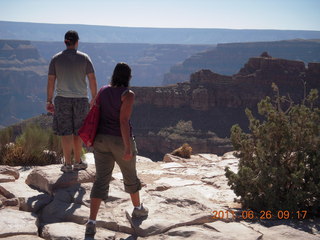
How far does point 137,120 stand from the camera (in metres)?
43.9

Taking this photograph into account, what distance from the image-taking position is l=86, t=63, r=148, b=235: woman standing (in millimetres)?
4012

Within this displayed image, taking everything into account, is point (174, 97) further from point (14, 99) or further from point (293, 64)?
point (14, 99)

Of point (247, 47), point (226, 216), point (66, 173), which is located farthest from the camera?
point (247, 47)

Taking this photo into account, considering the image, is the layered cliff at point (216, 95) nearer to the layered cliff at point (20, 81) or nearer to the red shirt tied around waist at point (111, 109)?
the red shirt tied around waist at point (111, 109)

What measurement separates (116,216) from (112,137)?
1.07 meters

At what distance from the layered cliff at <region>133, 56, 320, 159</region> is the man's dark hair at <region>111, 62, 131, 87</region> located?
1501 inches

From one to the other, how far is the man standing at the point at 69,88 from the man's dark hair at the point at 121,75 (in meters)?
1.27

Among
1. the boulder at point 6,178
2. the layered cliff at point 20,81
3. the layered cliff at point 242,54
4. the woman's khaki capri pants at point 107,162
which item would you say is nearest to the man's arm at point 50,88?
the boulder at point 6,178

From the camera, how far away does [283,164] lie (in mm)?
5227

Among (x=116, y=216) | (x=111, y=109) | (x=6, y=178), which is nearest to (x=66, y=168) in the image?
(x=6, y=178)

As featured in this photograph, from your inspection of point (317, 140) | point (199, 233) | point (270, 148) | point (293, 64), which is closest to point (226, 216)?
point (199, 233)

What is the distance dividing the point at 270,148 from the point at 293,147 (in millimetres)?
276

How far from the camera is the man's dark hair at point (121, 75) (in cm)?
408
